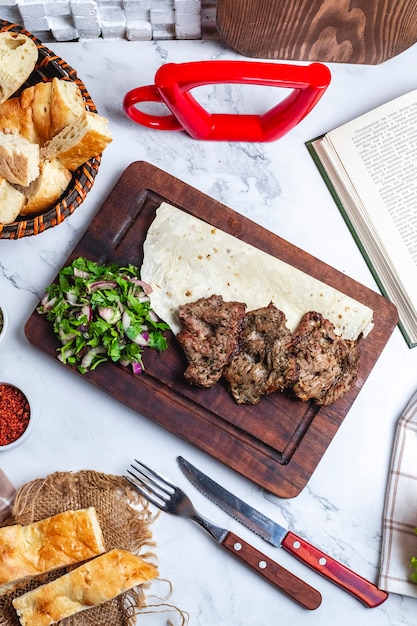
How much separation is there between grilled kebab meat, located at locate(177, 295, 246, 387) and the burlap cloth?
48cm

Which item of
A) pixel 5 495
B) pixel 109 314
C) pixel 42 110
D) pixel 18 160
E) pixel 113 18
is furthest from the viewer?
pixel 113 18

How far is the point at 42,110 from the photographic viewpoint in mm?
2564

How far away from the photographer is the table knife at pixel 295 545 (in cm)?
276

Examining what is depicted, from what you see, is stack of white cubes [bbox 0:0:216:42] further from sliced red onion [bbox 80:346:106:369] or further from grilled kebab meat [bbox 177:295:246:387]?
sliced red onion [bbox 80:346:106:369]

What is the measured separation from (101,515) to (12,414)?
0.45 m

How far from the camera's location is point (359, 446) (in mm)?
2877

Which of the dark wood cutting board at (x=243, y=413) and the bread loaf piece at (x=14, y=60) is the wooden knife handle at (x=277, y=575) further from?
the bread loaf piece at (x=14, y=60)

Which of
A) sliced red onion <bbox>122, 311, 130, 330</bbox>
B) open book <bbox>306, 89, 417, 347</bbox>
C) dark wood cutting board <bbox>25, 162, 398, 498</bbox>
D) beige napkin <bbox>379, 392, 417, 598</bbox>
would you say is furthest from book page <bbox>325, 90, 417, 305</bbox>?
sliced red onion <bbox>122, 311, 130, 330</bbox>

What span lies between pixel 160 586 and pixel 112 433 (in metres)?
0.55

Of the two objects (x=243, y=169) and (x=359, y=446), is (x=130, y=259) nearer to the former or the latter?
(x=243, y=169)

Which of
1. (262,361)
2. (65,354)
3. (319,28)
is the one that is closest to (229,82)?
(319,28)

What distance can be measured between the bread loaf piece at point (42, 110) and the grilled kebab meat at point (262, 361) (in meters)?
0.88

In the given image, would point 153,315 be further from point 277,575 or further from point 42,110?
point 277,575

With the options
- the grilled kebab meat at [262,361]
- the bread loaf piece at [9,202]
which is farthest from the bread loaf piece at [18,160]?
the grilled kebab meat at [262,361]
